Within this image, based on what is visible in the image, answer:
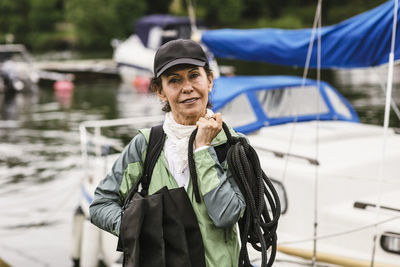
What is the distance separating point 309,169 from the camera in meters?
5.65

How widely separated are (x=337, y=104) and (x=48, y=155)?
9.21 metres

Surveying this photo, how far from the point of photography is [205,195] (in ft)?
8.02

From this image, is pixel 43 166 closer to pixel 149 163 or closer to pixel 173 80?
pixel 149 163

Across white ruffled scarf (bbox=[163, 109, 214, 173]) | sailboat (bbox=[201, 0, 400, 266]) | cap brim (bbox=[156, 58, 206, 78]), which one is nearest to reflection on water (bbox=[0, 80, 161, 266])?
white ruffled scarf (bbox=[163, 109, 214, 173])

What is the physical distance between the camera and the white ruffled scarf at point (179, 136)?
8.45 feet

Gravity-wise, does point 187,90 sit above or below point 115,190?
above

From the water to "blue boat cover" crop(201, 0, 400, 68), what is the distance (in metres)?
4.26

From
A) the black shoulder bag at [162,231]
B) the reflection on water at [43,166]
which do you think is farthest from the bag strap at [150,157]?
the reflection on water at [43,166]

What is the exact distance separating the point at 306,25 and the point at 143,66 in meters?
25.6

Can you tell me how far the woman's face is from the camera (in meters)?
2.60

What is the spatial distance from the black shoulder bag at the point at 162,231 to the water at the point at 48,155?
20.0 ft

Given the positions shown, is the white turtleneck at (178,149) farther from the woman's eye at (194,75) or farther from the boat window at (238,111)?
the boat window at (238,111)

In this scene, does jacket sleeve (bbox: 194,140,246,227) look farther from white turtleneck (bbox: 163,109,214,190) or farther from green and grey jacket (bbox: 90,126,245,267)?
white turtleneck (bbox: 163,109,214,190)

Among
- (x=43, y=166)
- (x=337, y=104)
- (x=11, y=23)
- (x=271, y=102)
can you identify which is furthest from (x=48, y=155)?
(x=11, y=23)
